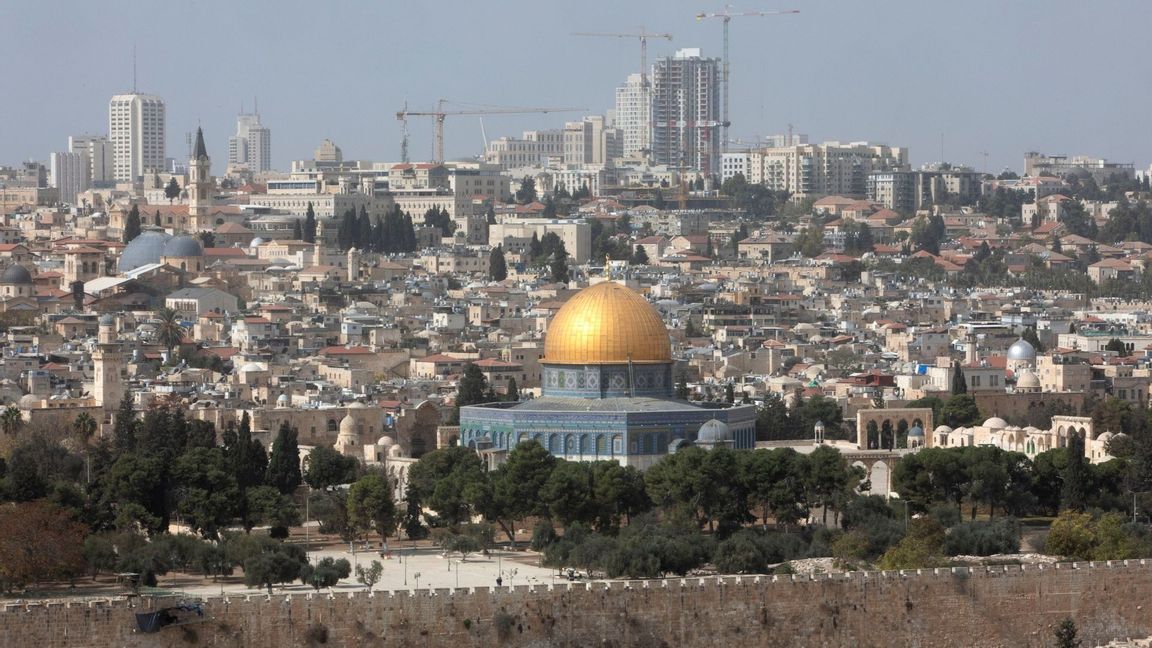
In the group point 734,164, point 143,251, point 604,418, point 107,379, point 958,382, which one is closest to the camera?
point 604,418

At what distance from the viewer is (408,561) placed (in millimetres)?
42812

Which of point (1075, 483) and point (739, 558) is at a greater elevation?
point (1075, 483)

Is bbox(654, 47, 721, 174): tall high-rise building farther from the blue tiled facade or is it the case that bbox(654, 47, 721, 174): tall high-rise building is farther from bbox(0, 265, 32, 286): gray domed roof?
the blue tiled facade

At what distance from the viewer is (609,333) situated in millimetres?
52719

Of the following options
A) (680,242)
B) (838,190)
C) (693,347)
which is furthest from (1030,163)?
(693,347)

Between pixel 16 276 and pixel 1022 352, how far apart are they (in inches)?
1125

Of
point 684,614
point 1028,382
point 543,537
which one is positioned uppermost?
point 1028,382

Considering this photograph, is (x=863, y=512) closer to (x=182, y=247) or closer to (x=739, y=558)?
(x=739, y=558)

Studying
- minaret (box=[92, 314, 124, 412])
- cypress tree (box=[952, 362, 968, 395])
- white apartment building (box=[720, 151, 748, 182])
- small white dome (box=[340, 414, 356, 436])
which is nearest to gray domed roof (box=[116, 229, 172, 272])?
minaret (box=[92, 314, 124, 412])

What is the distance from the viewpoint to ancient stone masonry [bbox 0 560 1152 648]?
1345 inches

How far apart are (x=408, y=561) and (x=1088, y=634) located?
9711 millimetres

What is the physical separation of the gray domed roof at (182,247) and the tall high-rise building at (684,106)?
84.7 metres

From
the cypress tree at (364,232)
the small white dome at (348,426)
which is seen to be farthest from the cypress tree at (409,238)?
the small white dome at (348,426)

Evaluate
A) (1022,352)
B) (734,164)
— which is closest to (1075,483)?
(1022,352)
